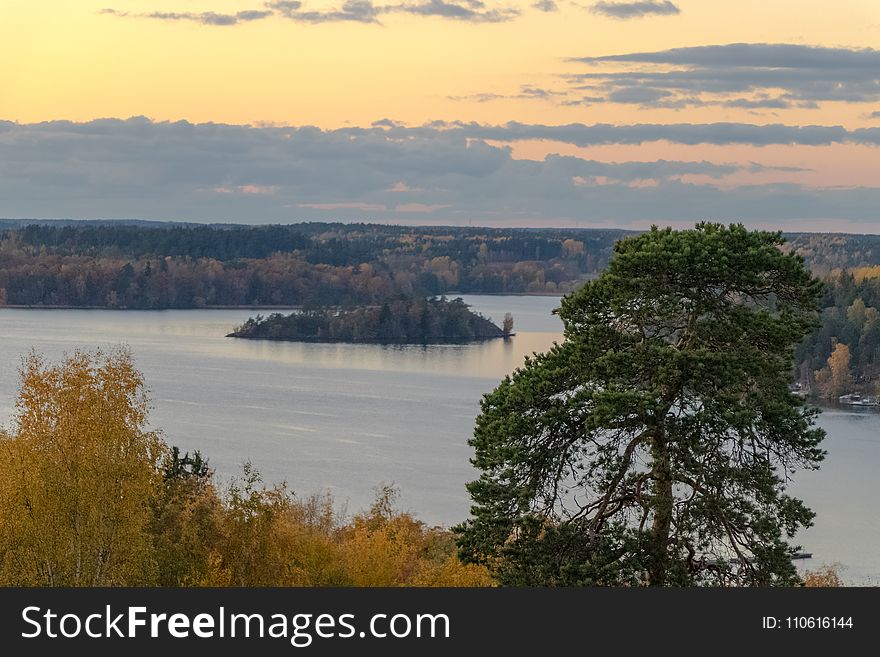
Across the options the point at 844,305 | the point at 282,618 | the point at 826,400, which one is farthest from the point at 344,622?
the point at 844,305

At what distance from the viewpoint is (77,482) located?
9312mm

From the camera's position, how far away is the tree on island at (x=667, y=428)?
803 centimetres

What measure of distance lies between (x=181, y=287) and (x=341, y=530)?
7921 centimetres

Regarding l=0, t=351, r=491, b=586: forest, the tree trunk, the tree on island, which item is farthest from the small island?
the tree trunk

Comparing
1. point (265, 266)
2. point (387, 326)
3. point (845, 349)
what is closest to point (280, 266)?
point (265, 266)

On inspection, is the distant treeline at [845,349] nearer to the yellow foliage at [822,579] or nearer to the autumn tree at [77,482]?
the yellow foliage at [822,579]

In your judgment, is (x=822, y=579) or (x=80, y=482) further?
(x=822, y=579)

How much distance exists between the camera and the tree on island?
803 cm

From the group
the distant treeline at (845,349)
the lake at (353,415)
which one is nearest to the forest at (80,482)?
the lake at (353,415)

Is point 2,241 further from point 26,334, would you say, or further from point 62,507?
point 62,507

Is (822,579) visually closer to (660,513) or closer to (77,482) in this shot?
(660,513)

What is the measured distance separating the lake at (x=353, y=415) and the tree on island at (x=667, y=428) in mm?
12523

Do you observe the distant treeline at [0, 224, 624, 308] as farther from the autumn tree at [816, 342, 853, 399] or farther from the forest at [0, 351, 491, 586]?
the forest at [0, 351, 491, 586]

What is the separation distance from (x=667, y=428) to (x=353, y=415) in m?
31.8
